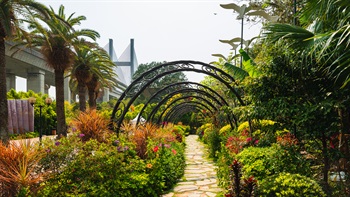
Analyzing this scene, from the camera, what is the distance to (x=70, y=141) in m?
5.03

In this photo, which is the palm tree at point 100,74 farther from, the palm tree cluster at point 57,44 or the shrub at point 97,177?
the shrub at point 97,177

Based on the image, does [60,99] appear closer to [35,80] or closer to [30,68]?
[30,68]

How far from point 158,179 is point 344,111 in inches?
136

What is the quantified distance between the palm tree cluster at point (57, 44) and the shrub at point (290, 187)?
873 centimetres

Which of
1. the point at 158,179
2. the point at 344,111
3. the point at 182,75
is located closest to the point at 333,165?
the point at 344,111

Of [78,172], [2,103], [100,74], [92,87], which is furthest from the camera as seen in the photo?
[92,87]

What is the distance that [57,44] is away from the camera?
45.1 feet

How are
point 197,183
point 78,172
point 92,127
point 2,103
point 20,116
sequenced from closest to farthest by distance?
point 78,172 → point 197,183 → point 92,127 → point 2,103 → point 20,116

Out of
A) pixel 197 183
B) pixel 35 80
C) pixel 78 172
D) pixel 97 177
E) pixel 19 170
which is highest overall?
pixel 35 80

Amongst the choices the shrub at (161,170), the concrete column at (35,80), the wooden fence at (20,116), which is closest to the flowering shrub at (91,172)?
the shrub at (161,170)

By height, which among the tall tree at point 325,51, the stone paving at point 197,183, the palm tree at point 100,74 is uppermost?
the palm tree at point 100,74

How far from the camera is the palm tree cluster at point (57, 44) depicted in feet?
32.0

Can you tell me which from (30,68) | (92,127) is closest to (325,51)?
(92,127)

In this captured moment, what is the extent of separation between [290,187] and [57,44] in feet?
41.5
